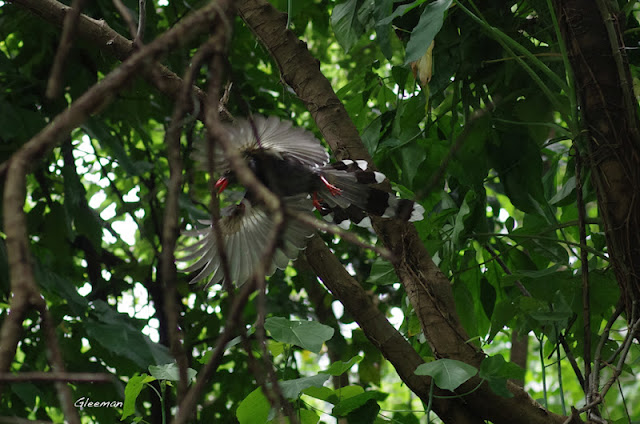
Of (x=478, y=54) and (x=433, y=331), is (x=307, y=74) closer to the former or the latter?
(x=478, y=54)

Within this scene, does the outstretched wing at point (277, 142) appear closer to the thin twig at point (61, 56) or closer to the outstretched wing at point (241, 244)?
the outstretched wing at point (241, 244)

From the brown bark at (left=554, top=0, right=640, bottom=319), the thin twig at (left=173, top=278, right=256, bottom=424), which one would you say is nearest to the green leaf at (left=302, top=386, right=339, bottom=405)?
the brown bark at (left=554, top=0, right=640, bottom=319)

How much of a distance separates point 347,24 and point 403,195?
38cm

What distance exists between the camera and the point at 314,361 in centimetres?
437

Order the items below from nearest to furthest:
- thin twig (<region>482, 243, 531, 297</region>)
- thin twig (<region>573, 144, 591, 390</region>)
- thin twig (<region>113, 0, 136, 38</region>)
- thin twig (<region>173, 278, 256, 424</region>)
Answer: thin twig (<region>173, 278, 256, 424</region>) < thin twig (<region>113, 0, 136, 38</region>) < thin twig (<region>573, 144, 591, 390</region>) < thin twig (<region>482, 243, 531, 297</region>)

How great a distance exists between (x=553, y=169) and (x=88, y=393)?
1413mm

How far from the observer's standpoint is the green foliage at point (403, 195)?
129 centimetres

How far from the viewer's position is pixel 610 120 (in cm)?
125

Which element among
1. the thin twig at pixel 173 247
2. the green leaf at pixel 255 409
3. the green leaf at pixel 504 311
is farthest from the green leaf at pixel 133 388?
the thin twig at pixel 173 247

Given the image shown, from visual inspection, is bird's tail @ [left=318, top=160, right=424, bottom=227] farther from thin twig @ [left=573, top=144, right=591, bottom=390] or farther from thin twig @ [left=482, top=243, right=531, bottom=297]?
thin twig @ [left=573, top=144, right=591, bottom=390]

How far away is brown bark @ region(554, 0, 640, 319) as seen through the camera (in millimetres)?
1239
